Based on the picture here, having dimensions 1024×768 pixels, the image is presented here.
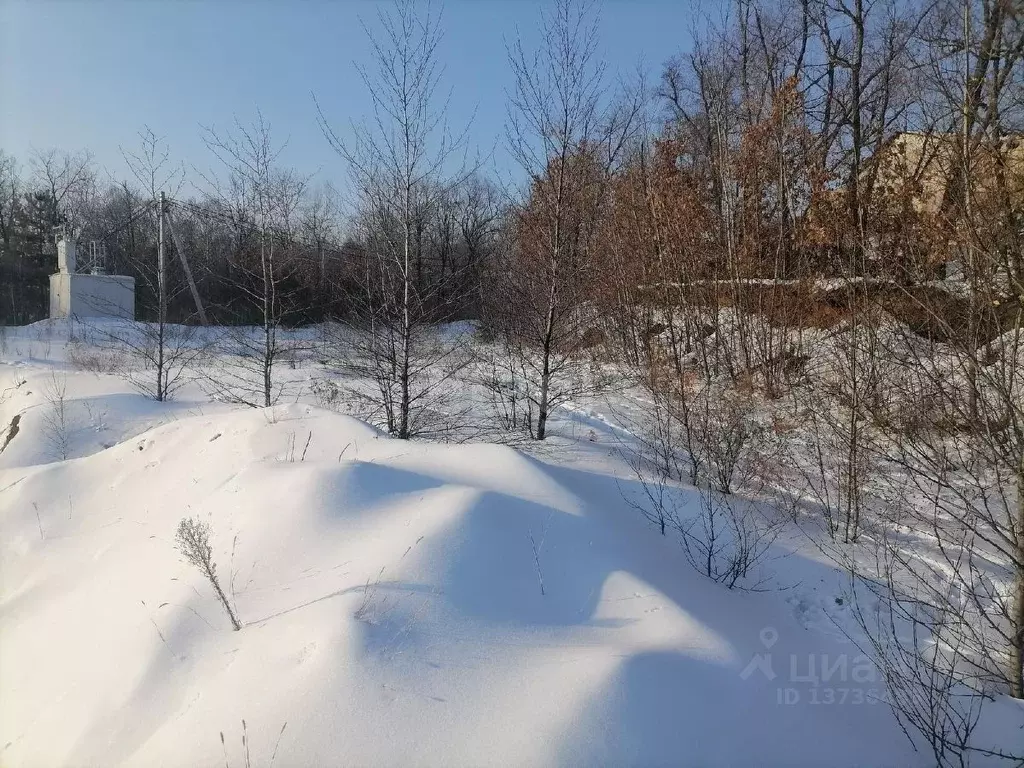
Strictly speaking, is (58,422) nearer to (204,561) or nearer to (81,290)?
(204,561)

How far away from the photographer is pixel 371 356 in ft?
24.9

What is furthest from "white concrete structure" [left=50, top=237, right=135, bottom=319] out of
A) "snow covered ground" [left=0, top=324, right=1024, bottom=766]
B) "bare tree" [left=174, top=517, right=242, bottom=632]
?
"bare tree" [left=174, top=517, right=242, bottom=632]

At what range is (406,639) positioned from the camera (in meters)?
2.99

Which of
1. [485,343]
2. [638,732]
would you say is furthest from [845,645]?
[485,343]

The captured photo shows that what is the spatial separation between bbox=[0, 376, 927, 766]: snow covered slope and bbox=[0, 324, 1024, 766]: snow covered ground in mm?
13

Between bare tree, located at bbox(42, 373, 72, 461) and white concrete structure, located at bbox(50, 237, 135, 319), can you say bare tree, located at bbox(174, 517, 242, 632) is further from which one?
white concrete structure, located at bbox(50, 237, 135, 319)

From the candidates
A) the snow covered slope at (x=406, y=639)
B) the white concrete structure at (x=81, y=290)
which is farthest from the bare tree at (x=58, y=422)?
the white concrete structure at (x=81, y=290)

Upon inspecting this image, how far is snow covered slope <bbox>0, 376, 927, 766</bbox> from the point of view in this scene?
259 centimetres

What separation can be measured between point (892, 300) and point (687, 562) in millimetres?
4419

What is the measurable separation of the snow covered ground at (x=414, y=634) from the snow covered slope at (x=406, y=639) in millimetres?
13

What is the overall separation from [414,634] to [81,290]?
2458 centimetres

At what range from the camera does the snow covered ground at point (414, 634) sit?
2.60 meters

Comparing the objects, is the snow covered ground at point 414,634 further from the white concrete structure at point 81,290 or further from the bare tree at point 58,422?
the white concrete structure at point 81,290

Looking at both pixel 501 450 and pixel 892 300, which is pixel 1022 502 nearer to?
pixel 501 450
